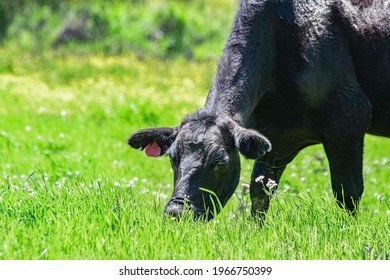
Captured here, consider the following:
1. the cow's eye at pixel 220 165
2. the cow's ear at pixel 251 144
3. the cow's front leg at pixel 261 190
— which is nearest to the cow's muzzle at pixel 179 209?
the cow's eye at pixel 220 165

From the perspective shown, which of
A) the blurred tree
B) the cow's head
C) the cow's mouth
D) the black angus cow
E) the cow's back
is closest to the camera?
the cow's mouth

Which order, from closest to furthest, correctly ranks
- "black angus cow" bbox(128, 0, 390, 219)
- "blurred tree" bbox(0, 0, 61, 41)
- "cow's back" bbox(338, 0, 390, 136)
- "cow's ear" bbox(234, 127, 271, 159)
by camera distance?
1. "cow's ear" bbox(234, 127, 271, 159)
2. "black angus cow" bbox(128, 0, 390, 219)
3. "cow's back" bbox(338, 0, 390, 136)
4. "blurred tree" bbox(0, 0, 61, 41)

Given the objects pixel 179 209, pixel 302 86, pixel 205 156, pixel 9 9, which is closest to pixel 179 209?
pixel 179 209

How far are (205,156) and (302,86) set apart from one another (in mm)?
1396

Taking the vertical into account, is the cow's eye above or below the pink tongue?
above

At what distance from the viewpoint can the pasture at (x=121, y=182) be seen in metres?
7.13

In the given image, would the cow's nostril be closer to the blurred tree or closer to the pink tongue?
the pink tongue

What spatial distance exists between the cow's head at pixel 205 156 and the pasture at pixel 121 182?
216mm

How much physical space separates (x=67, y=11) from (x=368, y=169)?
68.5 ft

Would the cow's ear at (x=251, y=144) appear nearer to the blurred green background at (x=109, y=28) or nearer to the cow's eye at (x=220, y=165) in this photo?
the cow's eye at (x=220, y=165)

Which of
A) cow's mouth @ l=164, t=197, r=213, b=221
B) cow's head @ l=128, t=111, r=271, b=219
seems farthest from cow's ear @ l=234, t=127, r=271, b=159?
cow's mouth @ l=164, t=197, r=213, b=221

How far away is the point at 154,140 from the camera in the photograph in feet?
27.2

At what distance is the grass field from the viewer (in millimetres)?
7129

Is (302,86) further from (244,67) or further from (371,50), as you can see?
(371,50)
